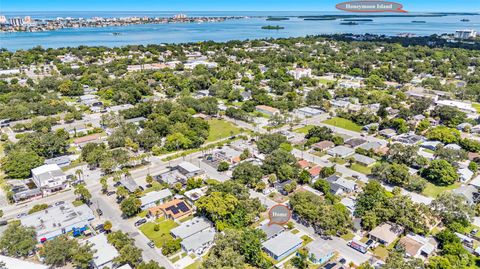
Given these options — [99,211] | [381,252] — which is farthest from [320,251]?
[99,211]

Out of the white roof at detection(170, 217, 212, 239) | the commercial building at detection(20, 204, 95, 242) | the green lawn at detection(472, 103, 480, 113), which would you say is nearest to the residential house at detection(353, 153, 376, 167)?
the white roof at detection(170, 217, 212, 239)

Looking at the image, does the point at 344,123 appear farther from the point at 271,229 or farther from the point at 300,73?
the point at 300,73

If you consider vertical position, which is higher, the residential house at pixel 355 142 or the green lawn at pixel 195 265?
the residential house at pixel 355 142

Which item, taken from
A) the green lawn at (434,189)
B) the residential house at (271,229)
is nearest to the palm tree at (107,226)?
the residential house at (271,229)

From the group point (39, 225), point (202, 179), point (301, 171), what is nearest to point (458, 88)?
point (301, 171)

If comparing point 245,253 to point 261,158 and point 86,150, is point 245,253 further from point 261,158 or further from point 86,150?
point 86,150

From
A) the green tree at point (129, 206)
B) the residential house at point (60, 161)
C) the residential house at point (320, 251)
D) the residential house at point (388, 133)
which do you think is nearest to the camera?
the residential house at point (320, 251)

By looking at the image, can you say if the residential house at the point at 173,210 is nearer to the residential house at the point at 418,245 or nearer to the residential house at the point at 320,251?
the residential house at the point at 320,251
